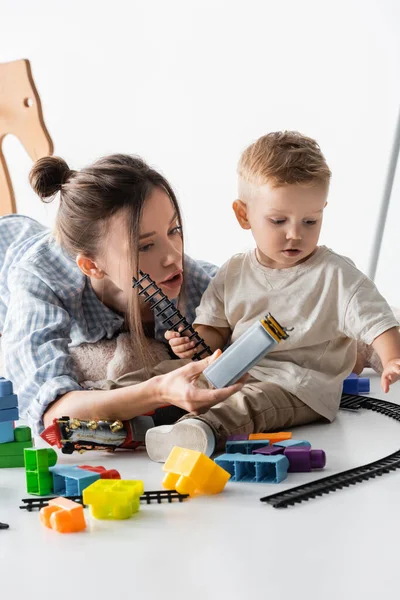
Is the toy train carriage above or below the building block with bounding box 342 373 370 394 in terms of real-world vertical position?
above

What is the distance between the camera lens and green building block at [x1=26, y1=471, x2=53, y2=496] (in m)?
1.03

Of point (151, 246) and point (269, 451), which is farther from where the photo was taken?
point (151, 246)

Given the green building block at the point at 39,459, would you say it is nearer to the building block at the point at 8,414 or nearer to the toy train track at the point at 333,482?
the building block at the point at 8,414

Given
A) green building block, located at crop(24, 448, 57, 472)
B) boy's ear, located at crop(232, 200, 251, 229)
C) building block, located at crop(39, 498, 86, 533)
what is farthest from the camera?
boy's ear, located at crop(232, 200, 251, 229)

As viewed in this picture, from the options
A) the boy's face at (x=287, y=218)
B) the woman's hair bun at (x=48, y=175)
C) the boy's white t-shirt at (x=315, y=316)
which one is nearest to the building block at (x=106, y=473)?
the boy's white t-shirt at (x=315, y=316)

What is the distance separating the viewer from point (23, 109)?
2.53 metres

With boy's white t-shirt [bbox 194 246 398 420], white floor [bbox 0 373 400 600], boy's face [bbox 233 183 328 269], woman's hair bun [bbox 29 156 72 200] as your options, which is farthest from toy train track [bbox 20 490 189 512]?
woman's hair bun [bbox 29 156 72 200]

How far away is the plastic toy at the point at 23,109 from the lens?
251 cm

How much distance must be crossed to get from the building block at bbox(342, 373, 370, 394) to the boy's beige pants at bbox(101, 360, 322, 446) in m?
0.25

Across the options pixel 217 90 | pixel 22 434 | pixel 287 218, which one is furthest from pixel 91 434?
pixel 217 90

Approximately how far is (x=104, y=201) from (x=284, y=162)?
287 mm

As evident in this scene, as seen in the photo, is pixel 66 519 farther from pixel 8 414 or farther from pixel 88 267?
pixel 88 267

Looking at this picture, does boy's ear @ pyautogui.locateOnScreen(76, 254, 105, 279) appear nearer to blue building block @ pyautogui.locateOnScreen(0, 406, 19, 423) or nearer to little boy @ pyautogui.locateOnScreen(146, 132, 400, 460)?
little boy @ pyautogui.locateOnScreen(146, 132, 400, 460)

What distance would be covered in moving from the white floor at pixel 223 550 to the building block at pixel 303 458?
1 centimetres
